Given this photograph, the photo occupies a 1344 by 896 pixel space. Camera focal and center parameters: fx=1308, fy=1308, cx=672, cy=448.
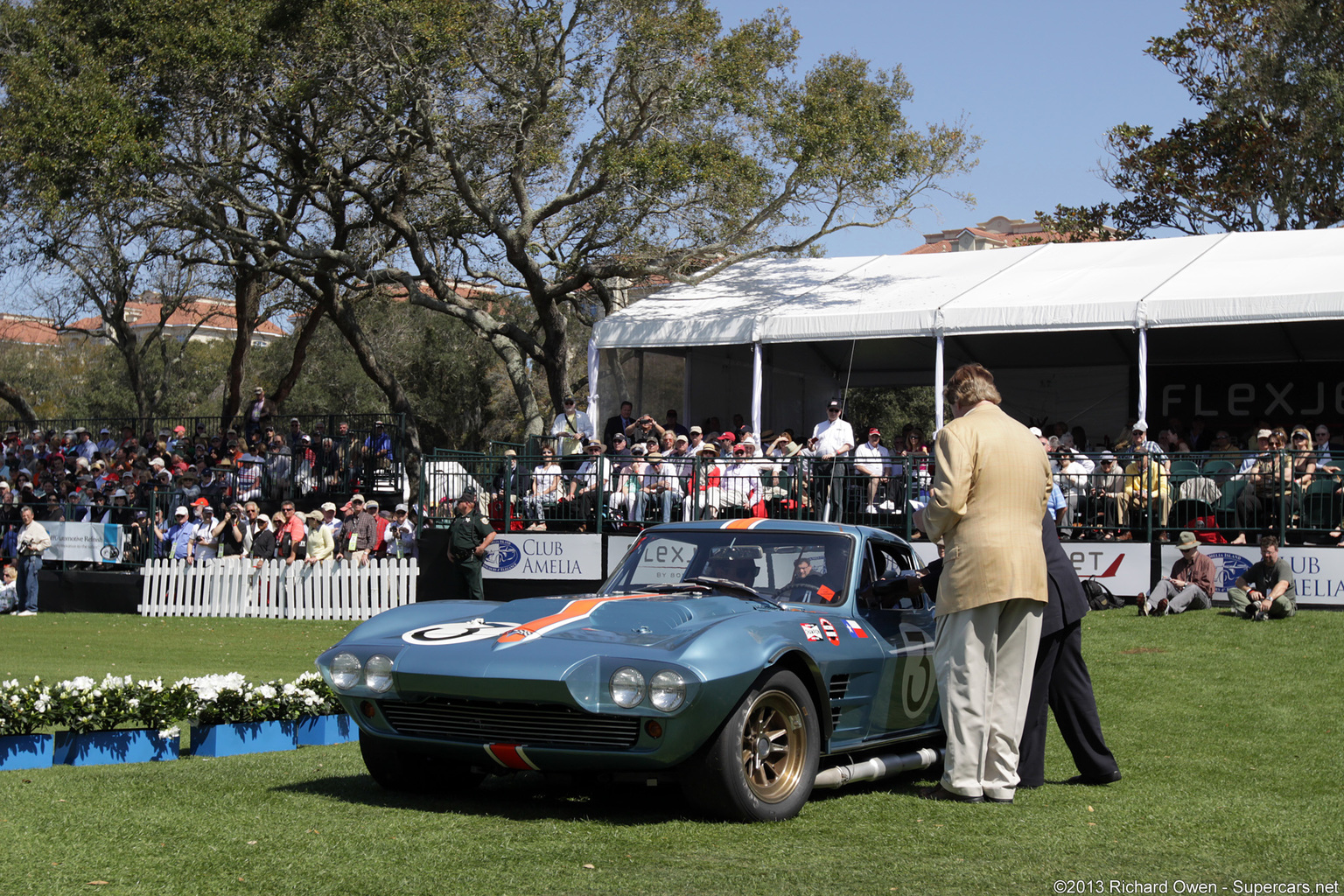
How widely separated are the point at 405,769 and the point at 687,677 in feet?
5.49

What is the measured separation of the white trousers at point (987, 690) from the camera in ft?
19.7

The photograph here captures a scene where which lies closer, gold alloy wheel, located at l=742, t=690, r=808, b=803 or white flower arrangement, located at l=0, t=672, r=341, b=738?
gold alloy wheel, located at l=742, t=690, r=808, b=803

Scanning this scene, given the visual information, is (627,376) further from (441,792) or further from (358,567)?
(441,792)

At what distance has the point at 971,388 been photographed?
630 centimetres

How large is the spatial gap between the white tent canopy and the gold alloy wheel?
13.3 meters

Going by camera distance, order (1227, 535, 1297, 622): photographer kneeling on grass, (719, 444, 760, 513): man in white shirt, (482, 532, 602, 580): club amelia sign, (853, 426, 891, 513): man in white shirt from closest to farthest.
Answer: (1227, 535, 1297, 622): photographer kneeling on grass → (853, 426, 891, 513): man in white shirt → (719, 444, 760, 513): man in white shirt → (482, 532, 602, 580): club amelia sign

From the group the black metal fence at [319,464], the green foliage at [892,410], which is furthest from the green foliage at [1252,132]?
the black metal fence at [319,464]

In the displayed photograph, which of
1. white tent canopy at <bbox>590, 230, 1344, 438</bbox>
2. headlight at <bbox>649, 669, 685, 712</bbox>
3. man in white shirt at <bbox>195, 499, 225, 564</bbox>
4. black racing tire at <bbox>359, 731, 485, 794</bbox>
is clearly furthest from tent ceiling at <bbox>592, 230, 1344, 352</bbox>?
headlight at <bbox>649, 669, 685, 712</bbox>

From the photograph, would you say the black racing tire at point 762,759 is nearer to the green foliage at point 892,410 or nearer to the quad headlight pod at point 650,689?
the quad headlight pod at point 650,689

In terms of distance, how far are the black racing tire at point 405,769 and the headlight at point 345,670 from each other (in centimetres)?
27

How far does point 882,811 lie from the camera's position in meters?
5.87

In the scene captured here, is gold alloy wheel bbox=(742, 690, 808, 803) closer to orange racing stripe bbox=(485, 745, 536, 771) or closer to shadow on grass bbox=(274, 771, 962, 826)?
shadow on grass bbox=(274, 771, 962, 826)

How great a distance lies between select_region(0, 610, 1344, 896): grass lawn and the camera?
4527mm

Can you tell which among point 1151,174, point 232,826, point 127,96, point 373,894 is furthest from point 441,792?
point 1151,174
